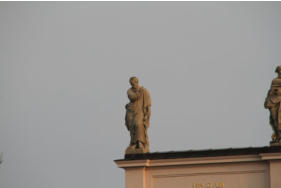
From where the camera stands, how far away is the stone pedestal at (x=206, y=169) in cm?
3288

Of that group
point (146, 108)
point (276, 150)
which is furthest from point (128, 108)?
point (276, 150)

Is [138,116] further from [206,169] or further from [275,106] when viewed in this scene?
[275,106]

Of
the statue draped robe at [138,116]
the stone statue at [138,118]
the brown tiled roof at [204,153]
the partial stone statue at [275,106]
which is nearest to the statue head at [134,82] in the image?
the stone statue at [138,118]

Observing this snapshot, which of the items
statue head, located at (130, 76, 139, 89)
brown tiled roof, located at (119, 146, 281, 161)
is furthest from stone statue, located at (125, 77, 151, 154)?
brown tiled roof, located at (119, 146, 281, 161)

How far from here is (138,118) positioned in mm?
34031

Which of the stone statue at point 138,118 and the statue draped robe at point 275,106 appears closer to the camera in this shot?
the statue draped robe at point 275,106

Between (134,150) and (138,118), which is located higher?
(138,118)

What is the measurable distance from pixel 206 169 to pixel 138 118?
268 cm

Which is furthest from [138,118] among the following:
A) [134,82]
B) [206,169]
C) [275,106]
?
[275,106]

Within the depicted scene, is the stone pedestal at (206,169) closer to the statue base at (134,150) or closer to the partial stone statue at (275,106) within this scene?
the statue base at (134,150)

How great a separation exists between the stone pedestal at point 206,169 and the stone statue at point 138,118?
0.39 metres

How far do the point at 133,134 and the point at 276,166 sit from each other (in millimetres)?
4686

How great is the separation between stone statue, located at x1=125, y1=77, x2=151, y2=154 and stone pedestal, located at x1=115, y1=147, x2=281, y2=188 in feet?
1.29

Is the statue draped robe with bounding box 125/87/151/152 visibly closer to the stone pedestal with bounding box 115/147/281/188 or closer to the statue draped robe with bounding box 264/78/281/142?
the stone pedestal with bounding box 115/147/281/188
